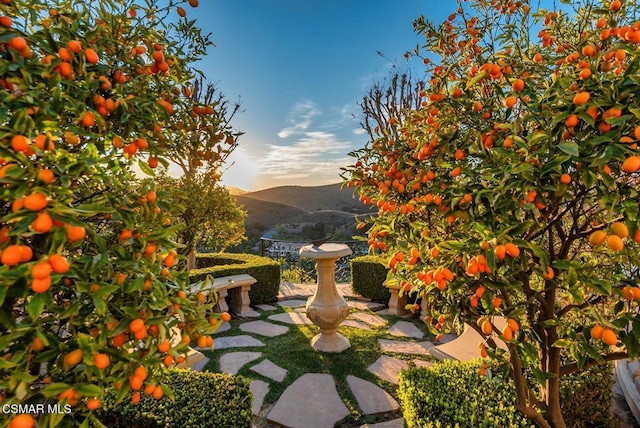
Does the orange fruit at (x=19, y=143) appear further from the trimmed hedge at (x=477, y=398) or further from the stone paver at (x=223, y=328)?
the stone paver at (x=223, y=328)

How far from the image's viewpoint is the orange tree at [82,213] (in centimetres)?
80

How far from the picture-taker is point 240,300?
227 inches

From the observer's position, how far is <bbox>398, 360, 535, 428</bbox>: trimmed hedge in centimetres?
196

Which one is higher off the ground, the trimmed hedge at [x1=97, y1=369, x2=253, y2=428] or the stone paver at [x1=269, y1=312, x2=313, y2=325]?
the trimmed hedge at [x1=97, y1=369, x2=253, y2=428]

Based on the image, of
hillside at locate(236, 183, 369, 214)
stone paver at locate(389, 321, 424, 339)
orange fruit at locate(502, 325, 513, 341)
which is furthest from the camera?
hillside at locate(236, 183, 369, 214)

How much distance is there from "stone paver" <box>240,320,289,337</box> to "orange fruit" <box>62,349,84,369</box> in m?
4.14

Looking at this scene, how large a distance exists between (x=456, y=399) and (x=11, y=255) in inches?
101

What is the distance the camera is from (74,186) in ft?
4.03

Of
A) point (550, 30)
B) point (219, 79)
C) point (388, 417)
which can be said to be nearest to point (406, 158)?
point (550, 30)

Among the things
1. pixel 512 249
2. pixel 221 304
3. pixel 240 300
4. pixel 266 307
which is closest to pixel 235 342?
pixel 221 304

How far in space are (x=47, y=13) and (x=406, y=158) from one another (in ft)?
6.17

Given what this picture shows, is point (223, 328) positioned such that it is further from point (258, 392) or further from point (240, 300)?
point (258, 392)

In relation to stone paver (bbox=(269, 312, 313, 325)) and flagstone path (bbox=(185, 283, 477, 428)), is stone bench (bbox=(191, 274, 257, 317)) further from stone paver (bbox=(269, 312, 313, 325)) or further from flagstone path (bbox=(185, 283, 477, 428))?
stone paver (bbox=(269, 312, 313, 325))

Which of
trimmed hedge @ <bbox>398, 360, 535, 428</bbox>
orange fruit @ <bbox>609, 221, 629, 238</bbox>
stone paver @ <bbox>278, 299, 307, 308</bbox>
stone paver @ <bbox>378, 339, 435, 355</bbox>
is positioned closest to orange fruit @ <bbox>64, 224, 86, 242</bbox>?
orange fruit @ <bbox>609, 221, 629, 238</bbox>
